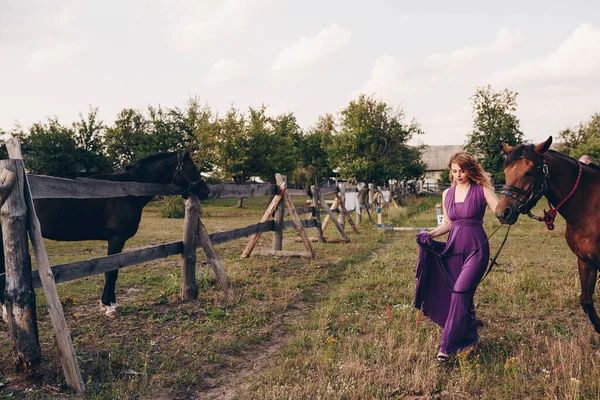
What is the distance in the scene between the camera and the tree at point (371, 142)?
33.2 m

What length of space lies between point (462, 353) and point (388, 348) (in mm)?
688

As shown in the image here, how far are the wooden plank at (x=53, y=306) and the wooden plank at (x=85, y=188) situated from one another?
27 centimetres

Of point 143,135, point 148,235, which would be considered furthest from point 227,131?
point 148,235

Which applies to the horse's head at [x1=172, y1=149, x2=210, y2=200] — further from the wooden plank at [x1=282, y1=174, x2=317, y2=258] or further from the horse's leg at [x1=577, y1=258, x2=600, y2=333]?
the horse's leg at [x1=577, y1=258, x2=600, y2=333]

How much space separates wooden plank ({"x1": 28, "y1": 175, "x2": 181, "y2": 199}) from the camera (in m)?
3.93

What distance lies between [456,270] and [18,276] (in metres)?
4.03

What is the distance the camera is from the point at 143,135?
143 feet

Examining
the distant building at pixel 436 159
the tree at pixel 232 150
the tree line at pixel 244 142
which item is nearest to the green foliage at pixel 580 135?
the tree line at pixel 244 142

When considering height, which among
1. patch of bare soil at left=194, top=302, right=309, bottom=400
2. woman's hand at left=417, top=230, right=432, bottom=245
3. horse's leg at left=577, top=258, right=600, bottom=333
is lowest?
patch of bare soil at left=194, top=302, right=309, bottom=400

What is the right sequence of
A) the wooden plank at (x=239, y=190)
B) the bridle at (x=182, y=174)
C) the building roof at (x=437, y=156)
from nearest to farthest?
the bridle at (x=182, y=174)
the wooden plank at (x=239, y=190)
the building roof at (x=437, y=156)

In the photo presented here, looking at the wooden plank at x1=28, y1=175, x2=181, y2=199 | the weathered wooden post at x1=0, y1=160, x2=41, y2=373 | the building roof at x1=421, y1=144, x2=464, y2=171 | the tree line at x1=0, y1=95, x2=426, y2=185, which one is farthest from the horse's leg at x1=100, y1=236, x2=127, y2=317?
the building roof at x1=421, y1=144, x2=464, y2=171

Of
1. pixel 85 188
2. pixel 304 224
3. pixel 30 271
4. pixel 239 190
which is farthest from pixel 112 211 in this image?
pixel 304 224

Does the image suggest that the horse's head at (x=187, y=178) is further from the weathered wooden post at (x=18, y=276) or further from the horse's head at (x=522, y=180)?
the horse's head at (x=522, y=180)

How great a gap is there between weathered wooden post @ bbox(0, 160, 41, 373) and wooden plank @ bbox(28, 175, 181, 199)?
0.29 m
